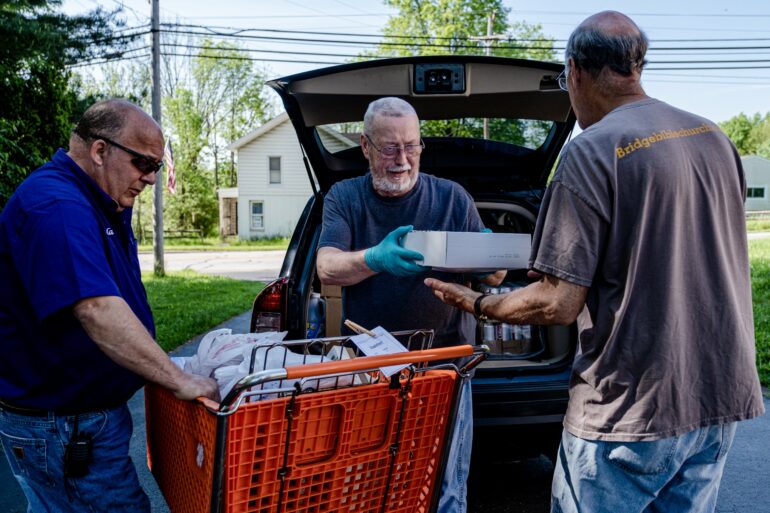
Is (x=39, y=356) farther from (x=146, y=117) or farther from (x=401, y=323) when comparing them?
(x=401, y=323)

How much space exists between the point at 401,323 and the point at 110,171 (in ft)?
4.10

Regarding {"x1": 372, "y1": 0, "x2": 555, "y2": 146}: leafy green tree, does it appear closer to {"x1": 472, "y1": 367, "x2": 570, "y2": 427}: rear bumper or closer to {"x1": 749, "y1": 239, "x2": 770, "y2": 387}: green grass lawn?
{"x1": 749, "y1": 239, "x2": 770, "y2": 387}: green grass lawn

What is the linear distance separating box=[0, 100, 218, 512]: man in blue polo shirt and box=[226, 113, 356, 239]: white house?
29244 millimetres

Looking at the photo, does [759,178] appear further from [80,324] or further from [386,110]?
[80,324]

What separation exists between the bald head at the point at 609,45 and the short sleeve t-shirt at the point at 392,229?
1024 millimetres

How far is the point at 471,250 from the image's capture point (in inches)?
81.7

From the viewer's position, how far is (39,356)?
1790 millimetres

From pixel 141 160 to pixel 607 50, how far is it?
1419 mm

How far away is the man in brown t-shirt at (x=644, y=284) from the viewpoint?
1562mm

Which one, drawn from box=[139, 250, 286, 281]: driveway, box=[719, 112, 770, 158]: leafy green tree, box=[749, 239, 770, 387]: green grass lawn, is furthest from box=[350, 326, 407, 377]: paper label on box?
box=[719, 112, 770, 158]: leafy green tree

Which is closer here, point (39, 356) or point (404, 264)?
point (39, 356)

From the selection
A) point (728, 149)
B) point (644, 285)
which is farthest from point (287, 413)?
point (728, 149)

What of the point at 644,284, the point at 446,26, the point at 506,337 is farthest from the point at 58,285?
the point at 446,26

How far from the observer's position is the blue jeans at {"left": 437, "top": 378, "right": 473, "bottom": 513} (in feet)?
7.57
